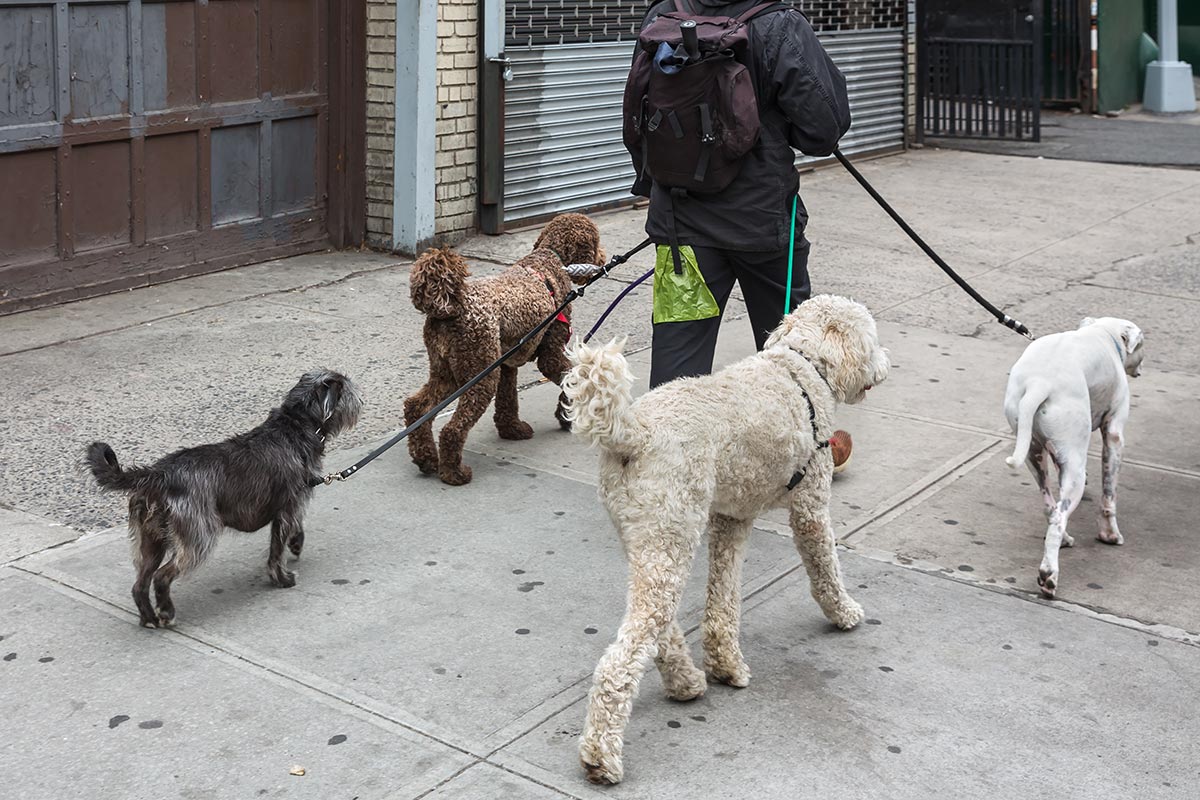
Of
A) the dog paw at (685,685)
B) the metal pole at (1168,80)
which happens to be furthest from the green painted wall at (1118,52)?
the dog paw at (685,685)

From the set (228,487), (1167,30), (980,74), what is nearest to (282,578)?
(228,487)

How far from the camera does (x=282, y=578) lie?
15.8 feet

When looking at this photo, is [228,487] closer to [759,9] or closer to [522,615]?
[522,615]

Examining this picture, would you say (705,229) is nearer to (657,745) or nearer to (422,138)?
(657,745)

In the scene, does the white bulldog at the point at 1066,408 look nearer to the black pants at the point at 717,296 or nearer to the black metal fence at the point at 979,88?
the black pants at the point at 717,296

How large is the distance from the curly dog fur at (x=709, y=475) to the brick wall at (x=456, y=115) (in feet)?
17.8

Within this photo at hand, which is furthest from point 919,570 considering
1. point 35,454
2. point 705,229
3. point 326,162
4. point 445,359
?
point 326,162

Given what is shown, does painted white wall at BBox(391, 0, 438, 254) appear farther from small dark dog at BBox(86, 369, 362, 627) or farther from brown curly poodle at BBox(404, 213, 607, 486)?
small dark dog at BBox(86, 369, 362, 627)

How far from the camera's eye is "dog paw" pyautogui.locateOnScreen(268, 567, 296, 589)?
189 inches

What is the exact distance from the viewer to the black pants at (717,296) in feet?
16.8

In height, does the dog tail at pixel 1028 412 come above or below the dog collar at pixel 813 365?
below

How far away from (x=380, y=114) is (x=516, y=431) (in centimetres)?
373

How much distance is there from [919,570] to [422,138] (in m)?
5.20

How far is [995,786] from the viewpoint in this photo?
3.76 m
